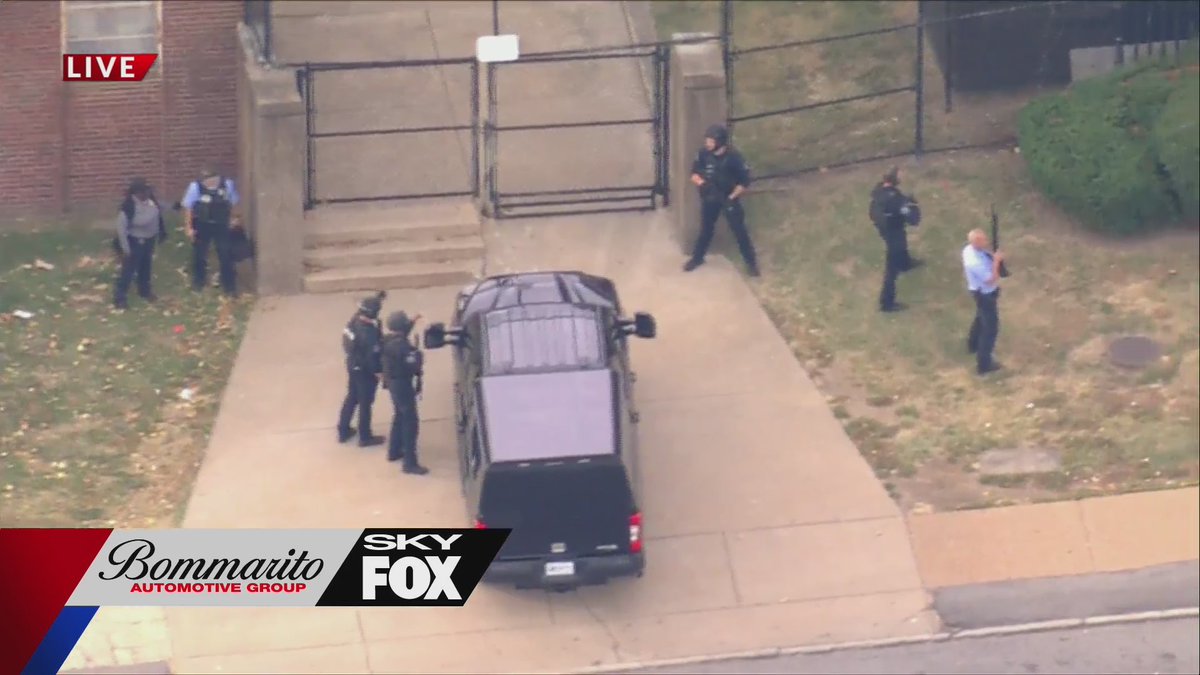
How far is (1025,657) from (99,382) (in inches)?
338

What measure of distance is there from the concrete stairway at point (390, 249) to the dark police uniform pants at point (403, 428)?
313 centimetres

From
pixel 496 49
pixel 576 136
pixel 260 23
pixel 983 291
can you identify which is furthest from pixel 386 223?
pixel 983 291

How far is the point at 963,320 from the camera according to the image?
19109mm

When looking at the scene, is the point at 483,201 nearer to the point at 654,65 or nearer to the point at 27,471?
the point at 654,65

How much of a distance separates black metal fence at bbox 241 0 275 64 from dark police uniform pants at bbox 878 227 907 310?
656 cm

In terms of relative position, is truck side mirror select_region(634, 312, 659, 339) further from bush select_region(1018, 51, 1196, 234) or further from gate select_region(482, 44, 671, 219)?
bush select_region(1018, 51, 1196, 234)

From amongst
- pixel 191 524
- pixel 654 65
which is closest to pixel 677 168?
pixel 654 65

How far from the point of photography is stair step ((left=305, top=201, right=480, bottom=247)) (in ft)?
66.9

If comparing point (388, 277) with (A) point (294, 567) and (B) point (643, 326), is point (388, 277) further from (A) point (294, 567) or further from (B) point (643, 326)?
(A) point (294, 567)

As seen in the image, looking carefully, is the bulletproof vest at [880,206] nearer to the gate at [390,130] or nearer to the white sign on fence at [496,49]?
the white sign on fence at [496,49]

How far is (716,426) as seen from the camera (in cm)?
1766

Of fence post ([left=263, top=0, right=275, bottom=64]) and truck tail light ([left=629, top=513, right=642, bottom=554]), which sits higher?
fence post ([left=263, top=0, right=275, bottom=64])

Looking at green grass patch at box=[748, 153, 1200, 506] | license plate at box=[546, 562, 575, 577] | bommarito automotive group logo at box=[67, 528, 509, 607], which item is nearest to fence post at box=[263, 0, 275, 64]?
green grass patch at box=[748, 153, 1200, 506]

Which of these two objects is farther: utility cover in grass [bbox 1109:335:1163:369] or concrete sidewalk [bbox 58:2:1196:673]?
utility cover in grass [bbox 1109:335:1163:369]
